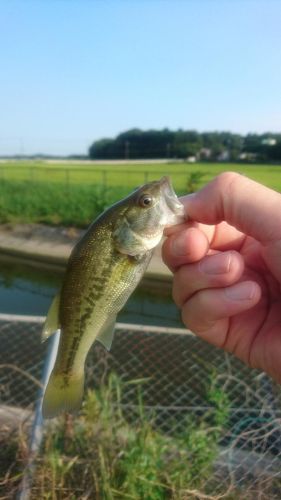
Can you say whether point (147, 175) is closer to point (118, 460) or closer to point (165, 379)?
point (165, 379)

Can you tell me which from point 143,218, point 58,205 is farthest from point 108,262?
point 58,205

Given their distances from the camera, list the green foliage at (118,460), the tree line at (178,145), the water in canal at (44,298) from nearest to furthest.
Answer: the green foliage at (118,460)
the water in canal at (44,298)
the tree line at (178,145)

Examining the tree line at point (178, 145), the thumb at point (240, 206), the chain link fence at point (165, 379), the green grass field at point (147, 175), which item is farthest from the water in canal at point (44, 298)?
the tree line at point (178, 145)

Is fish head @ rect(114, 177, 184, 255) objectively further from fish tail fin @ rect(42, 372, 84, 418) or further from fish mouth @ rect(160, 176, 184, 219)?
fish tail fin @ rect(42, 372, 84, 418)

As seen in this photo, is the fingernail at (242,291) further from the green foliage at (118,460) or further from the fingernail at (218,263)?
the green foliage at (118,460)

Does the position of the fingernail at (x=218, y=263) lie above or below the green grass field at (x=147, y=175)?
above

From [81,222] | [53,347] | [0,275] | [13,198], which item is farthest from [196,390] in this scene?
[13,198]

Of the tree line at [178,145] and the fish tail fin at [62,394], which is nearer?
the fish tail fin at [62,394]
